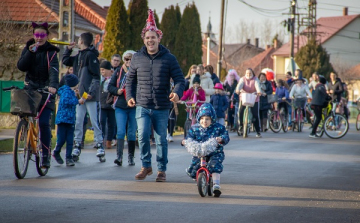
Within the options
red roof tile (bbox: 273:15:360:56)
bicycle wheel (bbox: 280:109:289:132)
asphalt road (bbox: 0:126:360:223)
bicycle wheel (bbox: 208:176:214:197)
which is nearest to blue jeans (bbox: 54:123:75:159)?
asphalt road (bbox: 0:126:360:223)

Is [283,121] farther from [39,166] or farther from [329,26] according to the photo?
[329,26]

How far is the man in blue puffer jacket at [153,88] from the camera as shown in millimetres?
10258

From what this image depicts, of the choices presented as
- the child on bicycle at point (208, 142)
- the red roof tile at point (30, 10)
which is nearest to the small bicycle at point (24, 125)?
the child on bicycle at point (208, 142)

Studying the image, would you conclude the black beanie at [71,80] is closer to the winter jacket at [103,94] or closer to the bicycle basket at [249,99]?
the winter jacket at [103,94]

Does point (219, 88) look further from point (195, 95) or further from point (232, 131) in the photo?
point (232, 131)

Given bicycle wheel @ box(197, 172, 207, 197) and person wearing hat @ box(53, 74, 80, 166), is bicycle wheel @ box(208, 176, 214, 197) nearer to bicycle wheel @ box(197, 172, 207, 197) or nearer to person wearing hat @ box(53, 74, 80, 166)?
bicycle wheel @ box(197, 172, 207, 197)

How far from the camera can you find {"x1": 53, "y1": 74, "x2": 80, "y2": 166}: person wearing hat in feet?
39.3

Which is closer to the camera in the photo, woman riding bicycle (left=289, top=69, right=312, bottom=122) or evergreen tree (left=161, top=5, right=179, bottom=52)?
woman riding bicycle (left=289, top=69, right=312, bottom=122)

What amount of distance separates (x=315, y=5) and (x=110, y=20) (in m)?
46.2

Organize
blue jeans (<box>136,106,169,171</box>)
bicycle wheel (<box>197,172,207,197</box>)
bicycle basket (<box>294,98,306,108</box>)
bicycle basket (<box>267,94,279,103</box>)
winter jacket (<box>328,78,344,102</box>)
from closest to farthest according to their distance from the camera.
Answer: bicycle wheel (<box>197,172,207,197</box>)
blue jeans (<box>136,106,169,171</box>)
bicycle basket (<box>267,94,279,103</box>)
bicycle basket (<box>294,98,306,108</box>)
winter jacket (<box>328,78,344,102</box>)

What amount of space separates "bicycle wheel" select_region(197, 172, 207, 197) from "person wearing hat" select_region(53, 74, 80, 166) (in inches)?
148

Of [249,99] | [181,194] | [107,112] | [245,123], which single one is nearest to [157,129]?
[181,194]

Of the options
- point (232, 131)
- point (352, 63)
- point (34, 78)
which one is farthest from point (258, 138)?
Answer: point (352, 63)

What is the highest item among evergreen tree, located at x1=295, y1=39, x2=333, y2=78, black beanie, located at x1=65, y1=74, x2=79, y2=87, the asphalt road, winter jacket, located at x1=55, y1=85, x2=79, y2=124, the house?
the house
